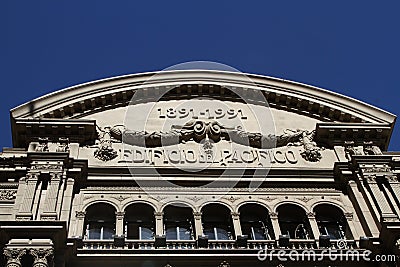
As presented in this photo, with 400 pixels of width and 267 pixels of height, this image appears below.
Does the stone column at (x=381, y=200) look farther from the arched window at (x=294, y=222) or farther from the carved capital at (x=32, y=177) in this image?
the carved capital at (x=32, y=177)

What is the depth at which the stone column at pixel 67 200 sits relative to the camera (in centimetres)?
2645

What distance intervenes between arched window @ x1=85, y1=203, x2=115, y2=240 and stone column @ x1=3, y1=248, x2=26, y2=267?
3763 millimetres

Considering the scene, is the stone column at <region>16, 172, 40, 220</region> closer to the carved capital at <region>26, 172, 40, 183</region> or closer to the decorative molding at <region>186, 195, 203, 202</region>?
the carved capital at <region>26, 172, 40, 183</region>

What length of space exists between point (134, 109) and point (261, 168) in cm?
700

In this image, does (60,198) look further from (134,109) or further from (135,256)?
(134,109)

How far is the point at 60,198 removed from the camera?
26.9 meters

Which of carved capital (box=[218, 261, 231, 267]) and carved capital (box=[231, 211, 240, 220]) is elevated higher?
carved capital (box=[231, 211, 240, 220])

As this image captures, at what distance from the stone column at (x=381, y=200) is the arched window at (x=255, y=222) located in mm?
4187

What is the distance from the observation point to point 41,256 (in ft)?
76.5

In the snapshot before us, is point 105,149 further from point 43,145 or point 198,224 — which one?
point 198,224

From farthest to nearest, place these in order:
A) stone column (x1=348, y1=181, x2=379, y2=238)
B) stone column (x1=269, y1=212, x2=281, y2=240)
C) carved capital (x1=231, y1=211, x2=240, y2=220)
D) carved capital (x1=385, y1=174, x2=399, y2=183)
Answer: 1. carved capital (x1=385, y1=174, x2=399, y2=183)
2. carved capital (x1=231, y1=211, x2=240, y2=220)
3. stone column (x1=269, y1=212, x2=281, y2=240)
4. stone column (x1=348, y1=181, x2=379, y2=238)

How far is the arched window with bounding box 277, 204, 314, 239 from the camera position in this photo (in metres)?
27.9

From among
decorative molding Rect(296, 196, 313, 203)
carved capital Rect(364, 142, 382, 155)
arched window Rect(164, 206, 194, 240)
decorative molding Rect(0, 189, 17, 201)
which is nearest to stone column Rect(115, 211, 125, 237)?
arched window Rect(164, 206, 194, 240)

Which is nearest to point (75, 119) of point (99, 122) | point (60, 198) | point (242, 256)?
point (99, 122)
